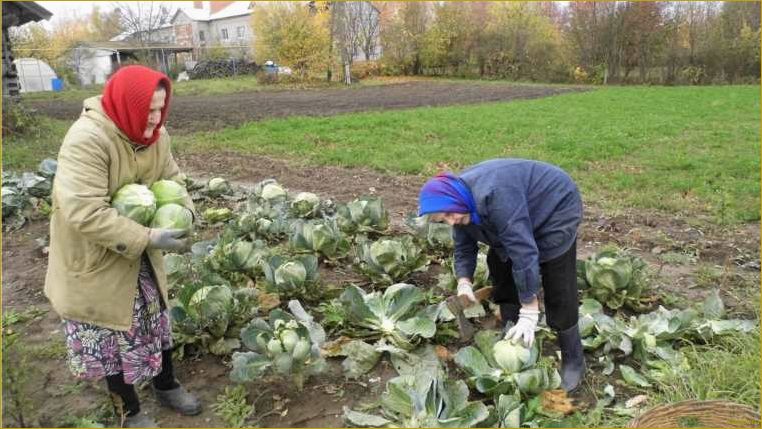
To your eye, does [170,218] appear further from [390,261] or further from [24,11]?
[24,11]

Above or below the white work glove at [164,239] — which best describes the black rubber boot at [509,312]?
below

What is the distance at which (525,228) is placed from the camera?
111 inches

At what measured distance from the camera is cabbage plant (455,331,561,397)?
299 cm

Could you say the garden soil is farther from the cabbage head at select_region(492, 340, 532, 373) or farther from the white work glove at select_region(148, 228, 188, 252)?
the white work glove at select_region(148, 228, 188, 252)

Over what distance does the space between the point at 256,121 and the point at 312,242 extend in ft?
36.0

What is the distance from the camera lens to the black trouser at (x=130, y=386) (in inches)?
112

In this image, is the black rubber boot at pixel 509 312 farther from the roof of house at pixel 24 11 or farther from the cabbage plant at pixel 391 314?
the roof of house at pixel 24 11

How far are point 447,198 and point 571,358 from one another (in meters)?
1.27

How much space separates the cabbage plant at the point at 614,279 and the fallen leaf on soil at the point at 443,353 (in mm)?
1246

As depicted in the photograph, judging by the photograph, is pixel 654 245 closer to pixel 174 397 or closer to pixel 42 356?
pixel 174 397

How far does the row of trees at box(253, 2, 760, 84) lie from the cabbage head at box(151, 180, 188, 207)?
102 ft

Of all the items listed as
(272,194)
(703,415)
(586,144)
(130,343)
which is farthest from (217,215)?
(586,144)

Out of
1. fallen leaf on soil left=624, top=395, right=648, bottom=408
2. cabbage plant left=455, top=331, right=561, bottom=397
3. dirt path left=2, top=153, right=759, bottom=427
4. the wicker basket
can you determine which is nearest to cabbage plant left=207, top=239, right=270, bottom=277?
dirt path left=2, top=153, right=759, bottom=427

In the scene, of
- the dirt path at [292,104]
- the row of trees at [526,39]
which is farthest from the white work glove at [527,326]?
the row of trees at [526,39]
